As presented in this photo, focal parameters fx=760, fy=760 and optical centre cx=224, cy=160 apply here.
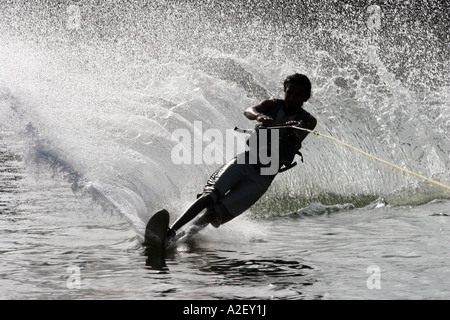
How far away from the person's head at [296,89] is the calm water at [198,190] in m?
1.33

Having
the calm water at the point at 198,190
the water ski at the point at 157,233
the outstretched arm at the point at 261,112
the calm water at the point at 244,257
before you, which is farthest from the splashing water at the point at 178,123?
the outstretched arm at the point at 261,112

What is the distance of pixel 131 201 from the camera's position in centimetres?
773

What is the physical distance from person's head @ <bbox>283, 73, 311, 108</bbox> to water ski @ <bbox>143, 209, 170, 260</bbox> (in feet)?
5.16

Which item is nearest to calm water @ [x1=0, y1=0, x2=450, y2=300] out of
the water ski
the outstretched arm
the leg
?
the water ski

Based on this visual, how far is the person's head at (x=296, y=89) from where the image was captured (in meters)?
6.85

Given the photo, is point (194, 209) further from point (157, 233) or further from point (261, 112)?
point (261, 112)

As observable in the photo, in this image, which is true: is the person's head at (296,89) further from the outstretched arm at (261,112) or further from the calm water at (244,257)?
the calm water at (244,257)

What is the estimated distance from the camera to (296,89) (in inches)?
270

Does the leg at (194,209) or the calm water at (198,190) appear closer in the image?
the calm water at (198,190)

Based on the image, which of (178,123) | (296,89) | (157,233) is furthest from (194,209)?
(178,123)

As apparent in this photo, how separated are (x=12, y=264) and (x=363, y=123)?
6.52 metres

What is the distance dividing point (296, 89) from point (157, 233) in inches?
70.5
